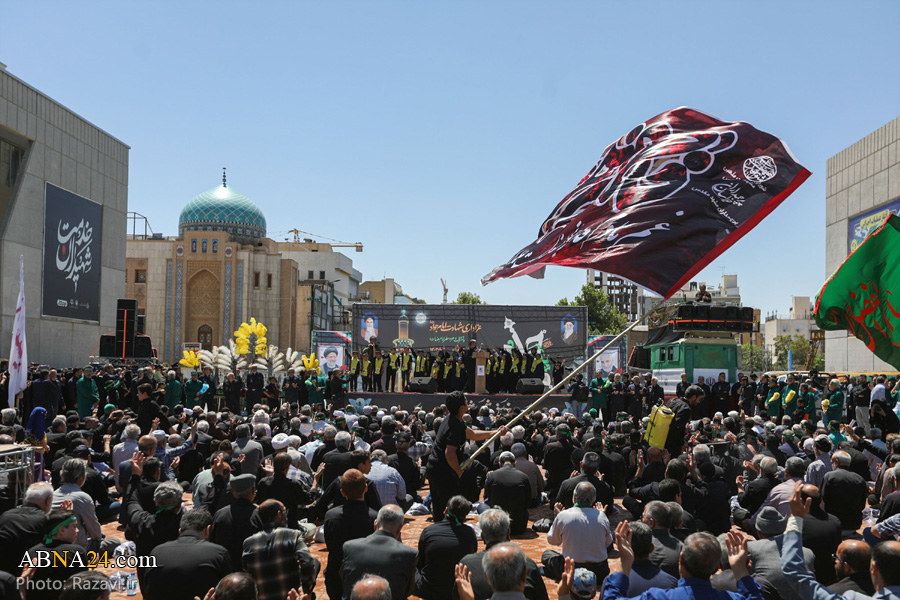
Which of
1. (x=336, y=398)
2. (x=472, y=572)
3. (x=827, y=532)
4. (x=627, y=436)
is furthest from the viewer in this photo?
(x=336, y=398)

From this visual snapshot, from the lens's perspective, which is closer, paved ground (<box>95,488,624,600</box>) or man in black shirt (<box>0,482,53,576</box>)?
man in black shirt (<box>0,482,53,576</box>)

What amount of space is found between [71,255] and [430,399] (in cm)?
2018

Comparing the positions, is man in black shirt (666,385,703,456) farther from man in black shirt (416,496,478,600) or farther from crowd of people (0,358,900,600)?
man in black shirt (416,496,478,600)

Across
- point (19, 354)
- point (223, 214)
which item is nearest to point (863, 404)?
point (19, 354)

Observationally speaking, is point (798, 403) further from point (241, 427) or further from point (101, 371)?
point (101, 371)

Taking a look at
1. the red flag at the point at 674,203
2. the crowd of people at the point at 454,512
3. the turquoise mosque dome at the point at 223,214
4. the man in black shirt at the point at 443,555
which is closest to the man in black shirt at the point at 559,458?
the crowd of people at the point at 454,512

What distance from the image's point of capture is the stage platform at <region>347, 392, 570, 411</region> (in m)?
22.4

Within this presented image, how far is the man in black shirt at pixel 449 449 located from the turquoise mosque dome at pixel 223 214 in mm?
63109

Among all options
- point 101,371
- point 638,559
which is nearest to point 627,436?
point 638,559

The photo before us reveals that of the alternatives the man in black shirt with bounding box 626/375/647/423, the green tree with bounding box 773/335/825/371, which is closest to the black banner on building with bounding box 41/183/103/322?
the man in black shirt with bounding box 626/375/647/423

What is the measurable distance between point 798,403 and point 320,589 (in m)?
13.8

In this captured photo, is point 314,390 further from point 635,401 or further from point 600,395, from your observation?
point 635,401

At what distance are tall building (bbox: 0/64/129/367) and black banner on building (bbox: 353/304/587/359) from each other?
13245 millimetres

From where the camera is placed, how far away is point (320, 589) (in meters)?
7.22
